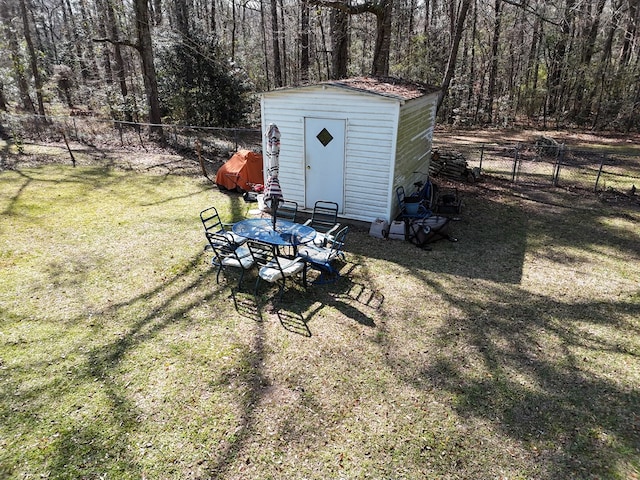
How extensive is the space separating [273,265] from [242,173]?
501 centimetres

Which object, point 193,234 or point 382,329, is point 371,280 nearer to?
point 382,329

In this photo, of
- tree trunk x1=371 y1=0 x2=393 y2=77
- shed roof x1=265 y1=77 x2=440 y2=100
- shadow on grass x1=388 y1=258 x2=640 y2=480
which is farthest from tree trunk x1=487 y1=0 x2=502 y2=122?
shadow on grass x1=388 y1=258 x2=640 y2=480

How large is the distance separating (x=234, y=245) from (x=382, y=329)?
2.58 metres

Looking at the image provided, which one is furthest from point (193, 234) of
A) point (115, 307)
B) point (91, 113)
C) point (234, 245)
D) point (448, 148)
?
point (91, 113)

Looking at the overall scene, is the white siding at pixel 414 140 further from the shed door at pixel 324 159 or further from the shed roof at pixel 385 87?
the shed door at pixel 324 159

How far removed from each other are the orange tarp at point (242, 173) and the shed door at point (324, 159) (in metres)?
2.31

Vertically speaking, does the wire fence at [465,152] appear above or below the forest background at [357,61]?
below

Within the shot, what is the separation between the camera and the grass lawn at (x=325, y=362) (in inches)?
145

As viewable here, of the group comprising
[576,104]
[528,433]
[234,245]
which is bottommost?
[528,433]

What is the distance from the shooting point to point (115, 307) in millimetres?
5766

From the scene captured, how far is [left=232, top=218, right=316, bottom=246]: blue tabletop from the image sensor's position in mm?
6318

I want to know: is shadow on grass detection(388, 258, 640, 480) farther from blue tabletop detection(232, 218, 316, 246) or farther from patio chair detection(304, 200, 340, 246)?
patio chair detection(304, 200, 340, 246)

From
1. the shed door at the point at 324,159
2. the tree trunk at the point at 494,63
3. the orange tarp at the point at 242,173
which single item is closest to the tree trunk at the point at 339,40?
the orange tarp at the point at 242,173

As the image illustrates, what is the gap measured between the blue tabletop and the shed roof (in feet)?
9.54
